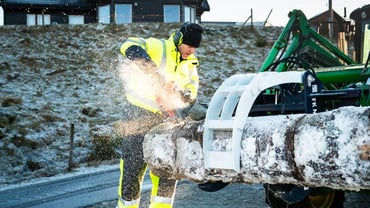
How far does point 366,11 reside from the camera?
5.54m

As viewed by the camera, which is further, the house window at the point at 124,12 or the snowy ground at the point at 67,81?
the house window at the point at 124,12

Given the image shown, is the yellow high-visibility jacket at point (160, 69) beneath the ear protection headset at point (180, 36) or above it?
beneath

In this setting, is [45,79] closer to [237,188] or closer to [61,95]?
[61,95]

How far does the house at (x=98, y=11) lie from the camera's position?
3042cm

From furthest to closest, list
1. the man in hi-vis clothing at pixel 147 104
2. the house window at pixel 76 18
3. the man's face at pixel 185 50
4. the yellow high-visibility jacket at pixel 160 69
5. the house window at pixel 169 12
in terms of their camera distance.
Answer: the house window at pixel 76 18 < the house window at pixel 169 12 < the man's face at pixel 185 50 < the yellow high-visibility jacket at pixel 160 69 < the man in hi-vis clothing at pixel 147 104

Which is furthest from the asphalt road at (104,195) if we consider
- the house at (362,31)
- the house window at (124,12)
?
the house window at (124,12)

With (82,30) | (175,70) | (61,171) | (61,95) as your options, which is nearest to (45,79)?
(61,95)

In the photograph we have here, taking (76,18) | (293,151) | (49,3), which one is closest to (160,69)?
(293,151)

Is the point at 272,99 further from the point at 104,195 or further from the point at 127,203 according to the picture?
the point at 104,195

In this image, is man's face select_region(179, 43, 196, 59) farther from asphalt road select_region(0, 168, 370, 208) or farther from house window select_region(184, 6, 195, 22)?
house window select_region(184, 6, 195, 22)

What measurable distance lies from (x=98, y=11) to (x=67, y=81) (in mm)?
13994

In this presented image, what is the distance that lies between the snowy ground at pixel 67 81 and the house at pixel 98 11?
228 inches

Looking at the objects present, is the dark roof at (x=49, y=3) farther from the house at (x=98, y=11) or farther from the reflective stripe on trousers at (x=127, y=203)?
the reflective stripe on trousers at (x=127, y=203)

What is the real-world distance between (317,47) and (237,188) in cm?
197
